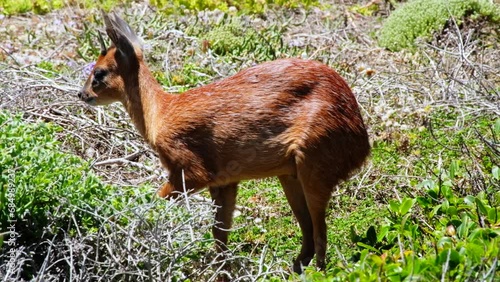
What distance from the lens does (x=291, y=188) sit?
6020 mm

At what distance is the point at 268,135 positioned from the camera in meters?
5.76

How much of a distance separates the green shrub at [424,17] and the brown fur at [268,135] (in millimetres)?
4325

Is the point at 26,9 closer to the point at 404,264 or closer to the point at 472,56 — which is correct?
the point at 472,56

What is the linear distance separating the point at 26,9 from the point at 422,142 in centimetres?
624

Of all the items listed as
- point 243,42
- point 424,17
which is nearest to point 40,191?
point 243,42

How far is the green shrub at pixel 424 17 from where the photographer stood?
9961 millimetres

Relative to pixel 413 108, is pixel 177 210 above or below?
above

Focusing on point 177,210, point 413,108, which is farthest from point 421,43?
point 177,210

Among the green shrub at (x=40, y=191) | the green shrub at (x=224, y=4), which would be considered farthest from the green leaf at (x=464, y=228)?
the green shrub at (x=224, y=4)

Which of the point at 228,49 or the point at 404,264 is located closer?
the point at 404,264

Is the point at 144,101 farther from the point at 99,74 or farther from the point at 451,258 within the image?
the point at 451,258

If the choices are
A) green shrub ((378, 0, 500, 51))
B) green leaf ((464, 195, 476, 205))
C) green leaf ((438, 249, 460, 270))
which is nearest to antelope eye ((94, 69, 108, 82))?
green leaf ((464, 195, 476, 205))

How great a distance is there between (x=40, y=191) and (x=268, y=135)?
5.26 feet

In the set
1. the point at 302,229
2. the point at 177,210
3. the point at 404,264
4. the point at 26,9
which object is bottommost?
the point at 26,9
